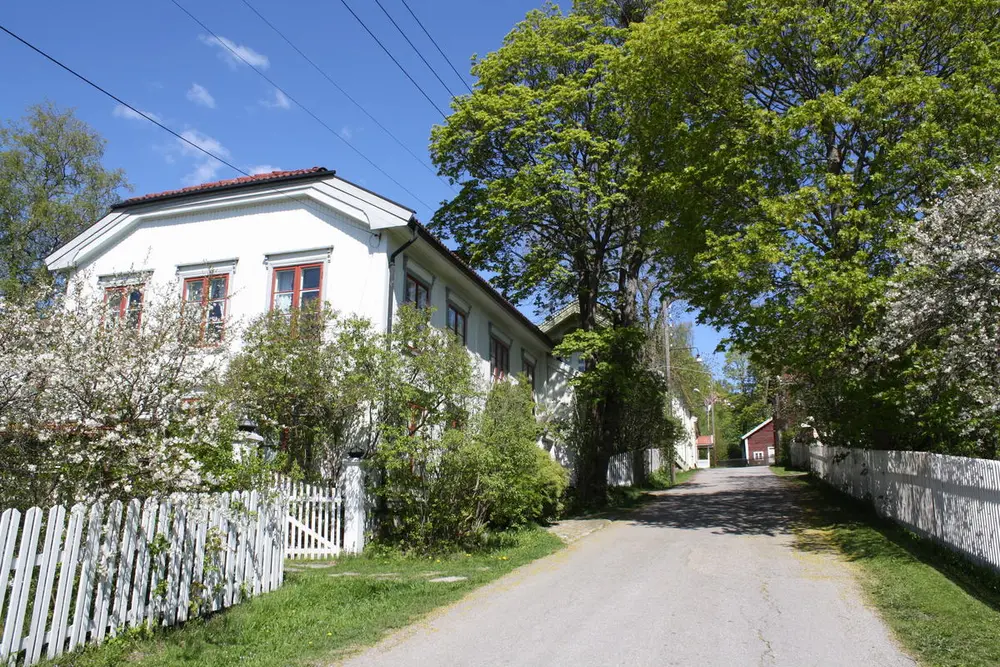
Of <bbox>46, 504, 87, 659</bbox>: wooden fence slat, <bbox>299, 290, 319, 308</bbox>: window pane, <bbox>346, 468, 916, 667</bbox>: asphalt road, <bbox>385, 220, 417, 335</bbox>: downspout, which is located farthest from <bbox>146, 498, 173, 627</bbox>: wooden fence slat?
<bbox>299, 290, 319, 308</bbox>: window pane

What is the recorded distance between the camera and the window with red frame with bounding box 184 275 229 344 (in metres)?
9.08

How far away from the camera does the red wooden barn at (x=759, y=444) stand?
79281 millimetres

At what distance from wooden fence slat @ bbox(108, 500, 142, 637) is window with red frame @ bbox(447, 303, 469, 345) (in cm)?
1232

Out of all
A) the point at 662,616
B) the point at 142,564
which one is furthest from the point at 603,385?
the point at 142,564

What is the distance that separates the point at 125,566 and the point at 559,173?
16508mm

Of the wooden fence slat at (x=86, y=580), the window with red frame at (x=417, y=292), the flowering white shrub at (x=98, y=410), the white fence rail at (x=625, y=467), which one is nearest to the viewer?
the wooden fence slat at (x=86, y=580)

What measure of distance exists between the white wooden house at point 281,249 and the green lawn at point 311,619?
5.35 m

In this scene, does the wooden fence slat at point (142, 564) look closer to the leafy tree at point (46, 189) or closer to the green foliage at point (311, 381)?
the green foliage at point (311, 381)

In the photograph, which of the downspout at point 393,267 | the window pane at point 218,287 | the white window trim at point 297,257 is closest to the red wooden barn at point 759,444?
the downspout at point 393,267

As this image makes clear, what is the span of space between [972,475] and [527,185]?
45.2ft

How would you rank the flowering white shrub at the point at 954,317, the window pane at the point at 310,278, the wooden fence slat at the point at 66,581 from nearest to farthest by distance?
1. the wooden fence slat at the point at 66,581
2. the flowering white shrub at the point at 954,317
3. the window pane at the point at 310,278

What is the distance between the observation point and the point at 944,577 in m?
9.15

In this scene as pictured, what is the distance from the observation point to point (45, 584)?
558cm

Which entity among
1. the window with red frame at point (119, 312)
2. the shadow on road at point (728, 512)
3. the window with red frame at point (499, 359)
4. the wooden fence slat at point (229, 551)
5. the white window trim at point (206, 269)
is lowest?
the shadow on road at point (728, 512)
